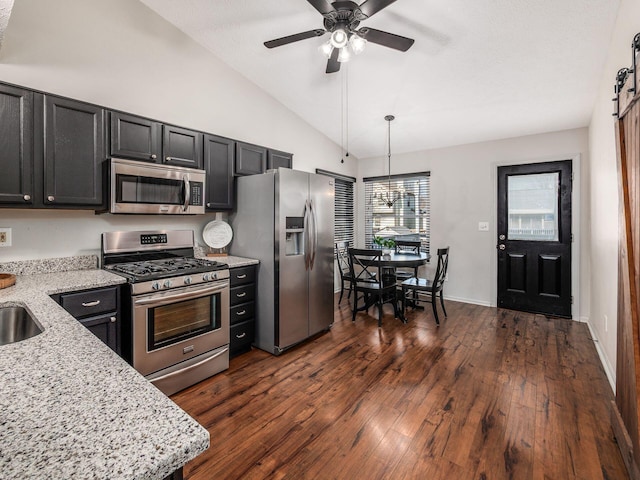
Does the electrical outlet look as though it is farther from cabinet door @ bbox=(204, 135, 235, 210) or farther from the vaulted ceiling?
the vaulted ceiling


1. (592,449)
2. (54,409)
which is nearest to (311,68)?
(54,409)

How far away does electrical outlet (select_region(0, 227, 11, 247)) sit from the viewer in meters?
2.25

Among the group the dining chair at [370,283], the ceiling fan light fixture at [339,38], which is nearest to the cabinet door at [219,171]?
the ceiling fan light fixture at [339,38]

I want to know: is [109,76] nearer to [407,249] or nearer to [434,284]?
[434,284]

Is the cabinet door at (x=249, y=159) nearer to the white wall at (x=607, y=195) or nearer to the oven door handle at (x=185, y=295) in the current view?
the oven door handle at (x=185, y=295)

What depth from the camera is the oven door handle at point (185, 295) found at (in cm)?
227

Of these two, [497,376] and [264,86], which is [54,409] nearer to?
[497,376]

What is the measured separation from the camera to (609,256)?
2.65 meters

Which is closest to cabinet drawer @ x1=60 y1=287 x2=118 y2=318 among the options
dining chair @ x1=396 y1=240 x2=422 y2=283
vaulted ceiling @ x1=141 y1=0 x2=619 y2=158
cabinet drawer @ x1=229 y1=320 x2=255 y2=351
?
cabinet drawer @ x1=229 y1=320 x2=255 y2=351

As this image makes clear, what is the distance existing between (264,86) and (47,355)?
374 cm

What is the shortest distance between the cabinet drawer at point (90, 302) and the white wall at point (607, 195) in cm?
366

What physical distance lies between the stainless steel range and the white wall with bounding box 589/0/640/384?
3.17 meters

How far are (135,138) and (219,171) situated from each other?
0.82 metres

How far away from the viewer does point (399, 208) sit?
552cm
